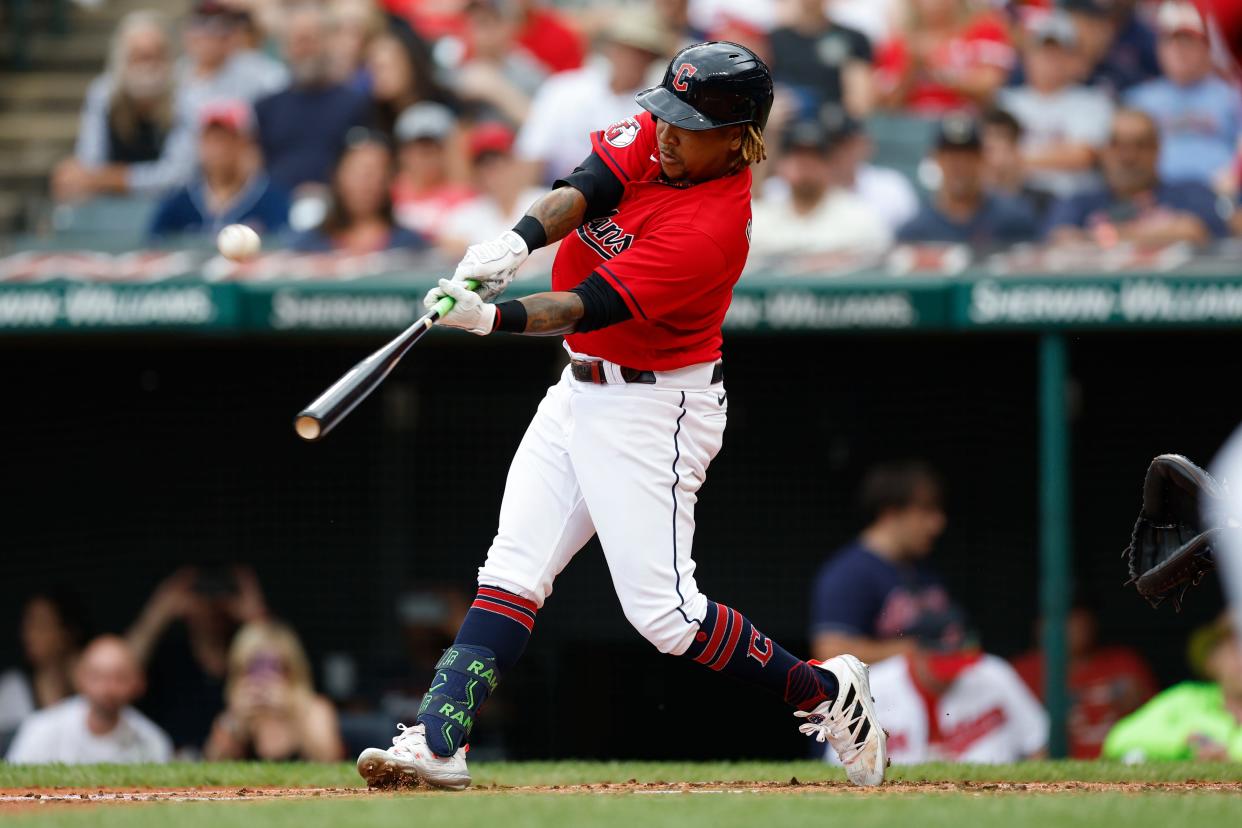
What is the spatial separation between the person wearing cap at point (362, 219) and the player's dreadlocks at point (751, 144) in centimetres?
330

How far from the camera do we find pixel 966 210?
717 cm

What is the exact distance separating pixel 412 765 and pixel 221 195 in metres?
4.39

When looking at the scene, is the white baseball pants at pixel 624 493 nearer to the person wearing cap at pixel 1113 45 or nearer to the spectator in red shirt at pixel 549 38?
the person wearing cap at pixel 1113 45

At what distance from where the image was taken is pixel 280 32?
916cm

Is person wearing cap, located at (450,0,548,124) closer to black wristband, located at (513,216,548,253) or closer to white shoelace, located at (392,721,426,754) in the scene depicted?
black wristband, located at (513,216,548,253)

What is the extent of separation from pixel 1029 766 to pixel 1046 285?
189cm

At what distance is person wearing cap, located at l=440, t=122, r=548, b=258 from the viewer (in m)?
7.48

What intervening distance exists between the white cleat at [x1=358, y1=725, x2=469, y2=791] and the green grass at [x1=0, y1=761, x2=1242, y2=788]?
392 mm

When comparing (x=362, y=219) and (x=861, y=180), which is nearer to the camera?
(x=362, y=219)

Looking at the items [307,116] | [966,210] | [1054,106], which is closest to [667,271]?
[966,210]

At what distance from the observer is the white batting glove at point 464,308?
358cm

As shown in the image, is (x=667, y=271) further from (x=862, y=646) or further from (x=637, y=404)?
(x=862, y=646)

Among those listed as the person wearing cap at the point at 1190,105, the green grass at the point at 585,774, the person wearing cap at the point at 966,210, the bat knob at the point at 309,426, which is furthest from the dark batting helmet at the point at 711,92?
the person wearing cap at the point at 1190,105

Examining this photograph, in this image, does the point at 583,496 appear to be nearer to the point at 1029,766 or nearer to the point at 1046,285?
the point at 1029,766
